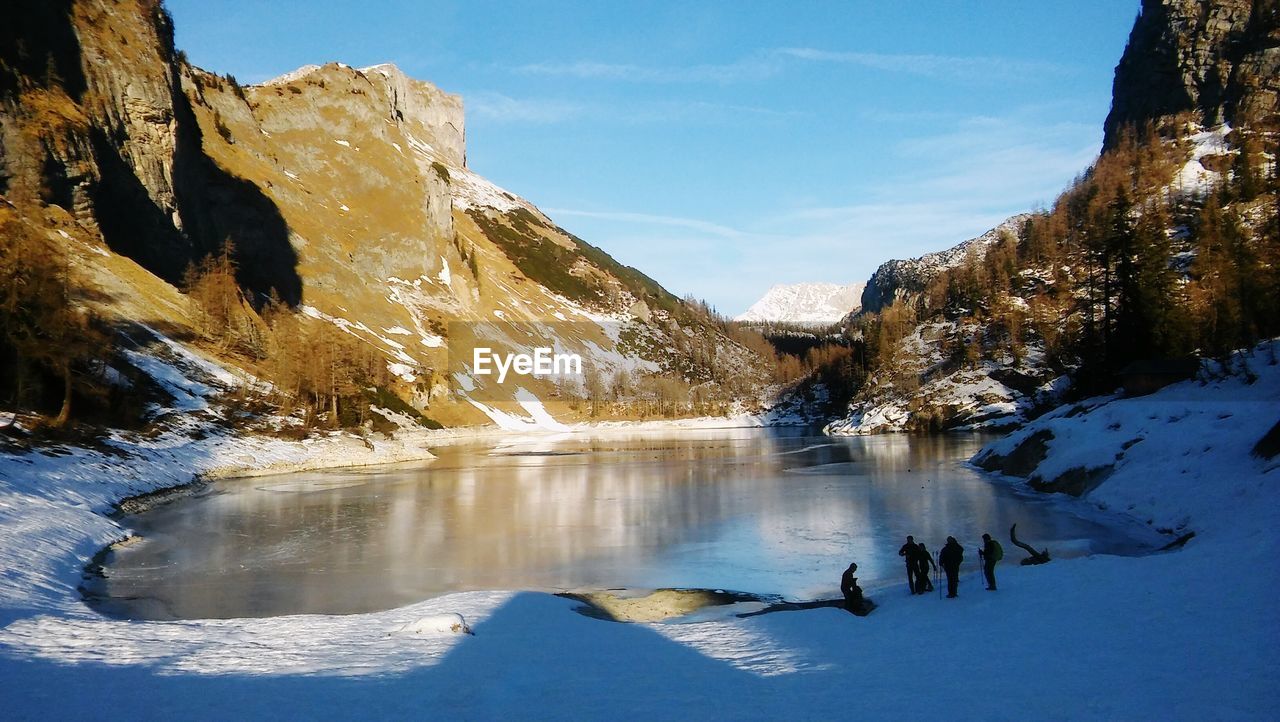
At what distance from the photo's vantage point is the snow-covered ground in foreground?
9.41 metres

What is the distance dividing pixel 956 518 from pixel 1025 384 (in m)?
92.7

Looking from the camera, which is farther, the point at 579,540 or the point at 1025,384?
the point at 1025,384

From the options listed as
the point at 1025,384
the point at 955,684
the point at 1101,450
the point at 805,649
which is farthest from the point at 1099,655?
the point at 1025,384

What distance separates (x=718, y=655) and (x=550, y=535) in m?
16.9

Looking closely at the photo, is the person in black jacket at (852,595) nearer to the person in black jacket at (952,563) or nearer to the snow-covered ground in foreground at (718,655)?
the snow-covered ground in foreground at (718,655)

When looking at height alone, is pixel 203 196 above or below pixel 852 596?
above

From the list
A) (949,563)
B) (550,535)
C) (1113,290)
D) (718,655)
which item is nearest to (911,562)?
(949,563)

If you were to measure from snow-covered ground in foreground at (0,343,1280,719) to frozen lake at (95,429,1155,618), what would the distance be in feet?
10.1

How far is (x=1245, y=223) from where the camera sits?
127 metres

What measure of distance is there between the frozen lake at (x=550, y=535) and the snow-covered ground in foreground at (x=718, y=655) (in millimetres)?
3085

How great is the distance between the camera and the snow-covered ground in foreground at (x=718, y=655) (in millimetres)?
9414

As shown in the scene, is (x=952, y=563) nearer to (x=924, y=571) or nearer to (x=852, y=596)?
(x=924, y=571)

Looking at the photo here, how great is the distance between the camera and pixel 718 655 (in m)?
13.5

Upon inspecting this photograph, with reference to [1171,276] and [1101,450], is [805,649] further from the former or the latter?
[1171,276]
